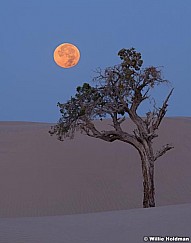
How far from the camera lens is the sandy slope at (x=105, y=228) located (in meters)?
7.63

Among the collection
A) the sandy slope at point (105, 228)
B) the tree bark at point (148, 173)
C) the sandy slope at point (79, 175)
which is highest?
the sandy slope at point (79, 175)

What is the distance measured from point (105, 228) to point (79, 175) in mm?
14459

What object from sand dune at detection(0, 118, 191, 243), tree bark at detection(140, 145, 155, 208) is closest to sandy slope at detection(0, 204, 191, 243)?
sand dune at detection(0, 118, 191, 243)

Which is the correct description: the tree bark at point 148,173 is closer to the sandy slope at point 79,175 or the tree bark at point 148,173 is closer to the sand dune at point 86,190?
the sand dune at point 86,190

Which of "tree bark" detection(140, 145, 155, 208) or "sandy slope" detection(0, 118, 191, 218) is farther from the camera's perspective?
"sandy slope" detection(0, 118, 191, 218)

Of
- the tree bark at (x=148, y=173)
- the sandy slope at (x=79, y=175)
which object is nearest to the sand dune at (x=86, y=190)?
the sandy slope at (x=79, y=175)

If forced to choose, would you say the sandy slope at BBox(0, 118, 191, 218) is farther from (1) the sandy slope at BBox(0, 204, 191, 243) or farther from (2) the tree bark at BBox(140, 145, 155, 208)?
(1) the sandy slope at BBox(0, 204, 191, 243)

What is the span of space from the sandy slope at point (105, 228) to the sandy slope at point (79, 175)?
765 cm

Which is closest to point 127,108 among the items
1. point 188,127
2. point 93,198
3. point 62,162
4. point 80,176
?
point 93,198

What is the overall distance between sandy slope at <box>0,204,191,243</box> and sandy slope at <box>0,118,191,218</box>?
7651 millimetres

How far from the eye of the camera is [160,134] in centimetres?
3127

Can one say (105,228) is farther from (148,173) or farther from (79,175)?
(79,175)

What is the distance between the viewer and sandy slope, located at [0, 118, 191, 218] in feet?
61.6

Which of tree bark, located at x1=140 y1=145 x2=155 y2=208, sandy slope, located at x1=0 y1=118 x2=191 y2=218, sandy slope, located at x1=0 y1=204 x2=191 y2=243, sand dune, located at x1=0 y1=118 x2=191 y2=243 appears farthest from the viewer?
sandy slope, located at x1=0 y1=118 x2=191 y2=218
